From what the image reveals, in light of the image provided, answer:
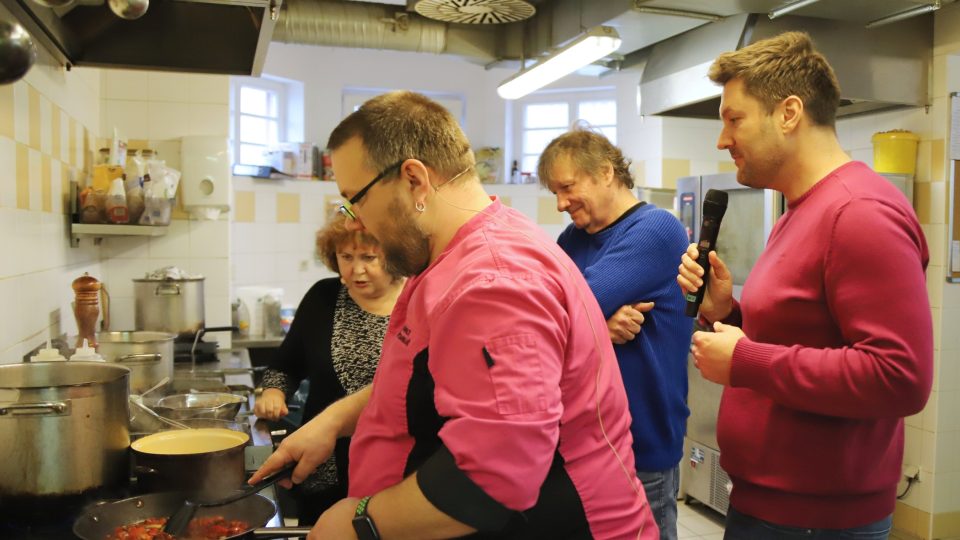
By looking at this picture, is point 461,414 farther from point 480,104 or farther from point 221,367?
point 480,104

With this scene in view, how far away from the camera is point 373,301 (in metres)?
2.34

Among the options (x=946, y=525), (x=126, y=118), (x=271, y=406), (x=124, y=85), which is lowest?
(x=946, y=525)

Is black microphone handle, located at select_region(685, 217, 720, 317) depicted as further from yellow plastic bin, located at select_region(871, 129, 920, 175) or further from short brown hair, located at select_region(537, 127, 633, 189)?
yellow plastic bin, located at select_region(871, 129, 920, 175)

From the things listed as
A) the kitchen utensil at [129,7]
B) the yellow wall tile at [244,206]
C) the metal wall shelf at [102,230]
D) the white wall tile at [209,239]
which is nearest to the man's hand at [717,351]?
the kitchen utensil at [129,7]

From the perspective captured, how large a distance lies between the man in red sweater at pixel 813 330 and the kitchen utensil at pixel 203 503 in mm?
819

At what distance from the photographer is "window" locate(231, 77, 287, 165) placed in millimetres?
6066

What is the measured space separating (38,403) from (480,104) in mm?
5732

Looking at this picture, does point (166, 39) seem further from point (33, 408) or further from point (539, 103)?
point (539, 103)

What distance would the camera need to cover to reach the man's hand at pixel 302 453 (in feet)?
4.62

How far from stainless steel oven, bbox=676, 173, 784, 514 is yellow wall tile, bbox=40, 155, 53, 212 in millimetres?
2839

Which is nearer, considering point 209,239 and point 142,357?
point 142,357

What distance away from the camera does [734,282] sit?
4047 mm

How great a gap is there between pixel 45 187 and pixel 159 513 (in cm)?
154

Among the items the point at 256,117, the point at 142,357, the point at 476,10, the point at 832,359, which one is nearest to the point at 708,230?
the point at 832,359
